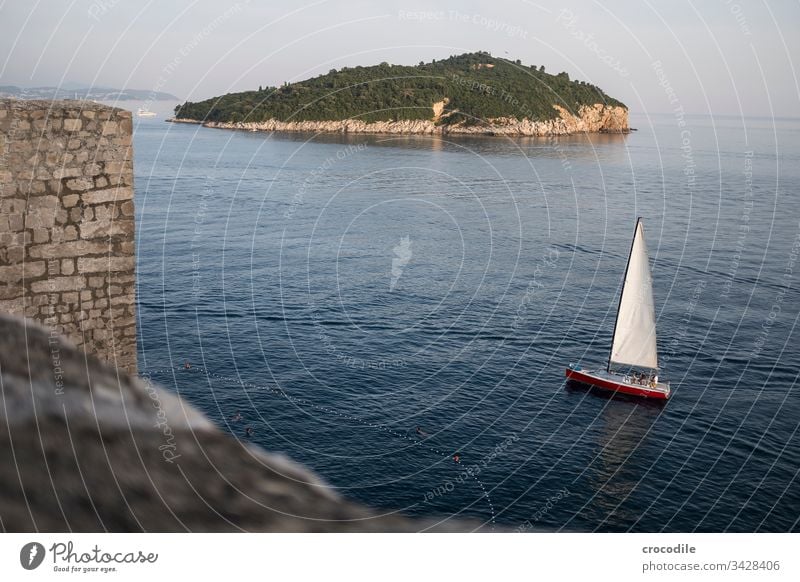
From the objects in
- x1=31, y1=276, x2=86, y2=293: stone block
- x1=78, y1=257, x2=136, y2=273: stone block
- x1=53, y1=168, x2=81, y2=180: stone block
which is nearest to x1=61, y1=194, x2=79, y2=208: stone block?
x1=53, y1=168, x2=81, y2=180: stone block

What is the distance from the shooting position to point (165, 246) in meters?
84.1

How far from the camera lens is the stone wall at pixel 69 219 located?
462 inches

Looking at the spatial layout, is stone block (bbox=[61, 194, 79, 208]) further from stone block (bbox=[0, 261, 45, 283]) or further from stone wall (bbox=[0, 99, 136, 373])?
stone block (bbox=[0, 261, 45, 283])

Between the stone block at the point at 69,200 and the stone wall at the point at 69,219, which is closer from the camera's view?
the stone wall at the point at 69,219

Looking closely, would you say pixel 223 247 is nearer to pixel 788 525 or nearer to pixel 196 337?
pixel 196 337

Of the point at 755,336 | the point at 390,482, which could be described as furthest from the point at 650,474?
the point at 755,336

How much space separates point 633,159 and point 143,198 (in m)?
118

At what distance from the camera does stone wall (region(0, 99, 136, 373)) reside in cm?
1173

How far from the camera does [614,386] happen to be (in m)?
55.9

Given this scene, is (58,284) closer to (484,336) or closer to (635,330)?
(635,330)

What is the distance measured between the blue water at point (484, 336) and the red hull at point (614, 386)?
827mm

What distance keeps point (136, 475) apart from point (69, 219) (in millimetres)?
8752

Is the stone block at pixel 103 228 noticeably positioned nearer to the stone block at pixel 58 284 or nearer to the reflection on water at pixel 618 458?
the stone block at pixel 58 284

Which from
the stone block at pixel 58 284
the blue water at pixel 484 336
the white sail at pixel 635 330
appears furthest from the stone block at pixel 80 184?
the white sail at pixel 635 330
